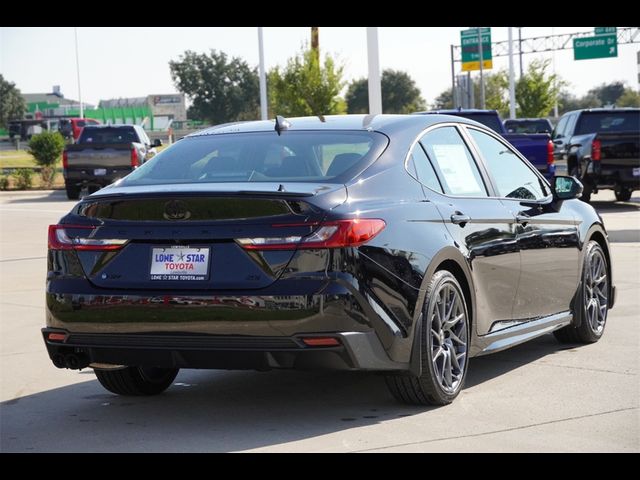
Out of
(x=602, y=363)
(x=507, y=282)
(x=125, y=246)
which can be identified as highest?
(x=125, y=246)

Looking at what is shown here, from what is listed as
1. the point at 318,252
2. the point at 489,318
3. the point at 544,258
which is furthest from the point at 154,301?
the point at 544,258

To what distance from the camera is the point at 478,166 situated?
7.25 meters

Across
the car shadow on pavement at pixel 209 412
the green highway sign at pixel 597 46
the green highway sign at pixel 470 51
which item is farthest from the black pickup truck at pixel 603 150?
the green highway sign at pixel 470 51

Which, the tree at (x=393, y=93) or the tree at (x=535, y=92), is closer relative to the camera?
the tree at (x=535, y=92)

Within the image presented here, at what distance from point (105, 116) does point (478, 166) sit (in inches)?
4559

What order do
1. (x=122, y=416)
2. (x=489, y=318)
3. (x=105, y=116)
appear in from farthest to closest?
(x=105, y=116) < (x=489, y=318) < (x=122, y=416)

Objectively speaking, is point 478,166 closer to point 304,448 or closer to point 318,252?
point 318,252

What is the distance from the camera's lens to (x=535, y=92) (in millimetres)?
62812

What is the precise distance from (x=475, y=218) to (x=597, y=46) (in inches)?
2761

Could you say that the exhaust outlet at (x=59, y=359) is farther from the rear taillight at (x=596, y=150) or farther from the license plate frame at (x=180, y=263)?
the rear taillight at (x=596, y=150)

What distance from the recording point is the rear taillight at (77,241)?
5.89 m

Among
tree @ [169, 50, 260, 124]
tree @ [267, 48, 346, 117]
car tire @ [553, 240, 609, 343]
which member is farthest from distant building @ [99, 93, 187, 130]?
car tire @ [553, 240, 609, 343]

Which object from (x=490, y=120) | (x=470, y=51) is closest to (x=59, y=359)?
(x=490, y=120)

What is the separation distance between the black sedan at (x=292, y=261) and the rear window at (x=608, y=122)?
18.1 meters
